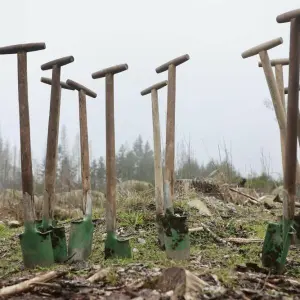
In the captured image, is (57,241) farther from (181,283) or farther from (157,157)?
(181,283)

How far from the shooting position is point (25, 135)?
12.7ft

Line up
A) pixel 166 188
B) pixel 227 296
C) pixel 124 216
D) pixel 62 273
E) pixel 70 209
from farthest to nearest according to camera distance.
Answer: pixel 70 209, pixel 124 216, pixel 166 188, pixel 62 273, pixel 227 296

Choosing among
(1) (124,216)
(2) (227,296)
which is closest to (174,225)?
(2) (227,296)

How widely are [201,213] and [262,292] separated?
4287 millimetres

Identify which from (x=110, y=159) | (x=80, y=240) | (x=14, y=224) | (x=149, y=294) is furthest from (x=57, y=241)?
(x=14, y=224)

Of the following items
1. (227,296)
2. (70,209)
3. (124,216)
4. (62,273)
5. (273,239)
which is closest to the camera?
(227,296)

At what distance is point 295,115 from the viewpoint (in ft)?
11.8

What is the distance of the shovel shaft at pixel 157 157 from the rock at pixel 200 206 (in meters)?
1.81

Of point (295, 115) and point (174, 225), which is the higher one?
Result: point (295, 115)

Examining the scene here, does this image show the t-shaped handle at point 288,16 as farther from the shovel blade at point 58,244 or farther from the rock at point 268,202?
the rock at point 268,202

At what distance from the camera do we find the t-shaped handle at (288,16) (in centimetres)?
362

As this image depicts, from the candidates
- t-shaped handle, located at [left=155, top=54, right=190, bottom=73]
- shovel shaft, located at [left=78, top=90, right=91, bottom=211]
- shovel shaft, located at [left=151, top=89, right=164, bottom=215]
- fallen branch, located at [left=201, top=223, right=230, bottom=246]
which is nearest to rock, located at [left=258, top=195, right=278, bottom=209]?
fallen branch, located at [left=201, top=223, right=230, bottom=246]

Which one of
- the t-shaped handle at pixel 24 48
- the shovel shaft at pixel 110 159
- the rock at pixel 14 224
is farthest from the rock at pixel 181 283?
the rock at pixel 14 224

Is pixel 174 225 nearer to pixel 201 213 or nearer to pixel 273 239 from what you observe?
pixel 273 239
